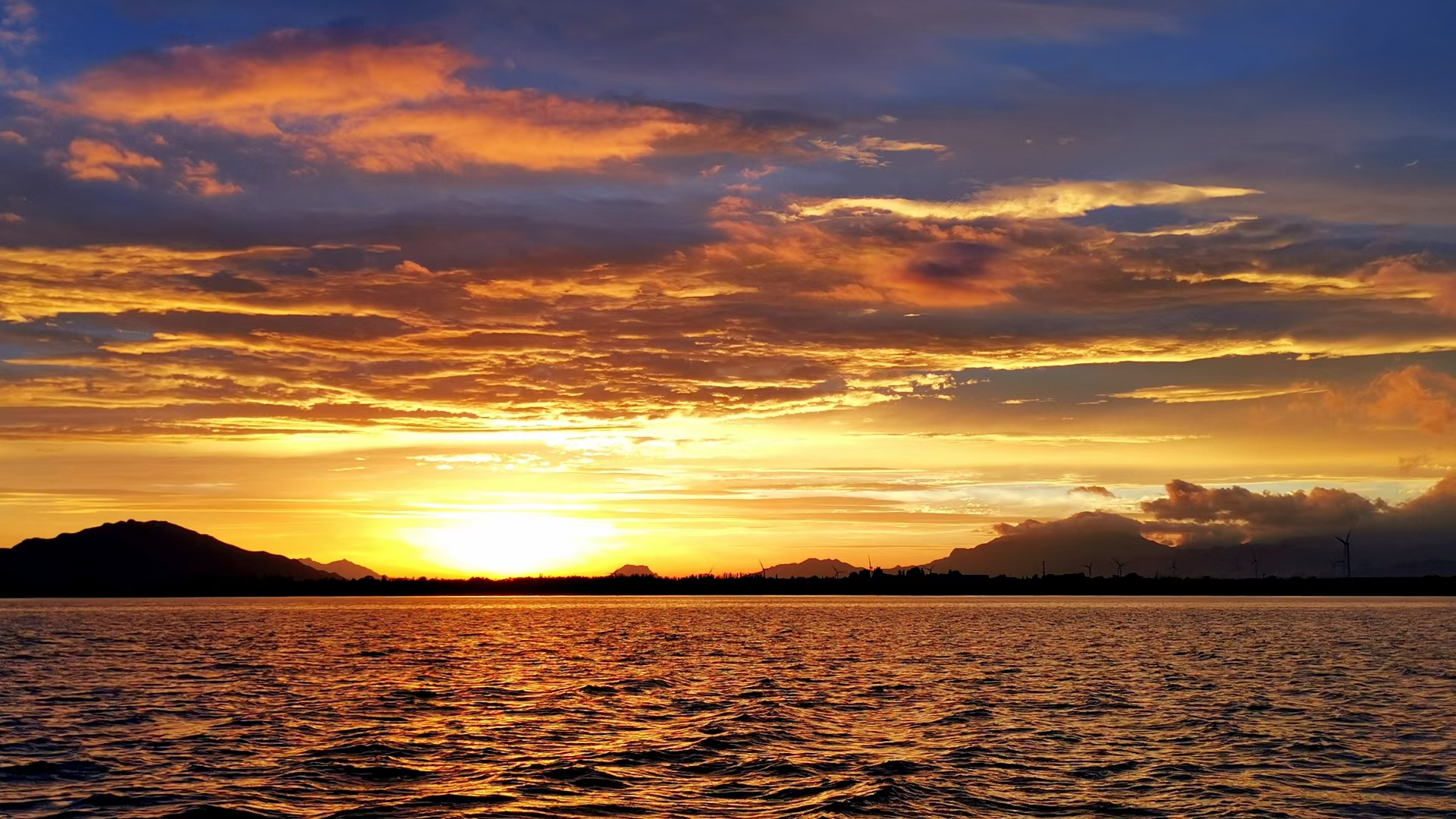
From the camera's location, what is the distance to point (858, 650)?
5167 inches

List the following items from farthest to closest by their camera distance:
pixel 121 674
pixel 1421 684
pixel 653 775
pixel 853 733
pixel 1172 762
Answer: pixel 121 674 → pixel 1421 684 → pixel 853 733 → pixel 1172 762 → pixel 653 775

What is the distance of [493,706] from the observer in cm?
7219

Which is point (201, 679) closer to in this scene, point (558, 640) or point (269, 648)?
point (269, 648)

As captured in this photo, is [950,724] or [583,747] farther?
[950,724]

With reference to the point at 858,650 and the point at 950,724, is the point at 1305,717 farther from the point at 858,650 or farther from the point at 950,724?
the point at 858,650

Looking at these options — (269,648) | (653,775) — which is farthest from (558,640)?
(653,775)

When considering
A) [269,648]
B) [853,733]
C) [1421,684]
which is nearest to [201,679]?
[269,648]

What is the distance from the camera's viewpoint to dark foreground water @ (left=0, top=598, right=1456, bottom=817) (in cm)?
4238

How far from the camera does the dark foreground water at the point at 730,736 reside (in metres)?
42.4

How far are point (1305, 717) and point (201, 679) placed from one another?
3044 inches

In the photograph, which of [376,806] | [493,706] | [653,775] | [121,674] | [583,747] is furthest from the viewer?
[121,674]

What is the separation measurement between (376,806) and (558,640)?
12023 cm

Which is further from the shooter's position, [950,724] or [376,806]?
[950,724]

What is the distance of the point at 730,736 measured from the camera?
5709cm
